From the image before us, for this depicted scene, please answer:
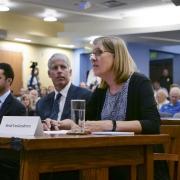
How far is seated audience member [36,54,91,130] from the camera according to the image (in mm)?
2869

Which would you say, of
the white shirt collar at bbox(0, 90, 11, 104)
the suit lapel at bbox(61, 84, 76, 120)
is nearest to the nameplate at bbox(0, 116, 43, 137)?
the suit lapel at bbox(61, 84, 76, 120)

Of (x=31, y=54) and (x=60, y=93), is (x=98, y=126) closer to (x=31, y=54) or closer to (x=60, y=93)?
(x=60, y=93)

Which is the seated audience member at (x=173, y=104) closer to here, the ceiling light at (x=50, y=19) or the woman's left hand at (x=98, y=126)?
the ceiling light at (x=50, y=19)

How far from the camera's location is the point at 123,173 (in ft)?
6.17

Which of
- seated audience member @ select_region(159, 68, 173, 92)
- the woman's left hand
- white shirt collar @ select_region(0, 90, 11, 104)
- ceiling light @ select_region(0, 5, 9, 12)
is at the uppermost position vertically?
ceiling light @ select_region(0, 5, 9, 12)

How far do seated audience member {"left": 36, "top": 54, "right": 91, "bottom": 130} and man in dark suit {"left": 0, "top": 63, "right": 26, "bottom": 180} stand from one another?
17 centimetres

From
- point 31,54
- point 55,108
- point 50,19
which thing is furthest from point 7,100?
point 31,54

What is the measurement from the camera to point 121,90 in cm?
225

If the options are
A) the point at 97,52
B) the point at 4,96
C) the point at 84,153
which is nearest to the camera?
the point at 84,153

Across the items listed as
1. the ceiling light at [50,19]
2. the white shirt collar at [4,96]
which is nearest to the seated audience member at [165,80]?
the ceiling light at [50,19]

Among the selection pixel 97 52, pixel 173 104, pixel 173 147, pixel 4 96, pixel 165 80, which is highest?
pixel 165 80

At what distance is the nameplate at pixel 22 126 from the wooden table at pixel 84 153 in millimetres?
59

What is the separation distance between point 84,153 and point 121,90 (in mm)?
678

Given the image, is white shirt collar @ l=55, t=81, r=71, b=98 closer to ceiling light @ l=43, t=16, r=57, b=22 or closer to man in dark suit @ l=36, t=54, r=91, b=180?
man in dark suit @ l=36, t=54, r=91, b=180
